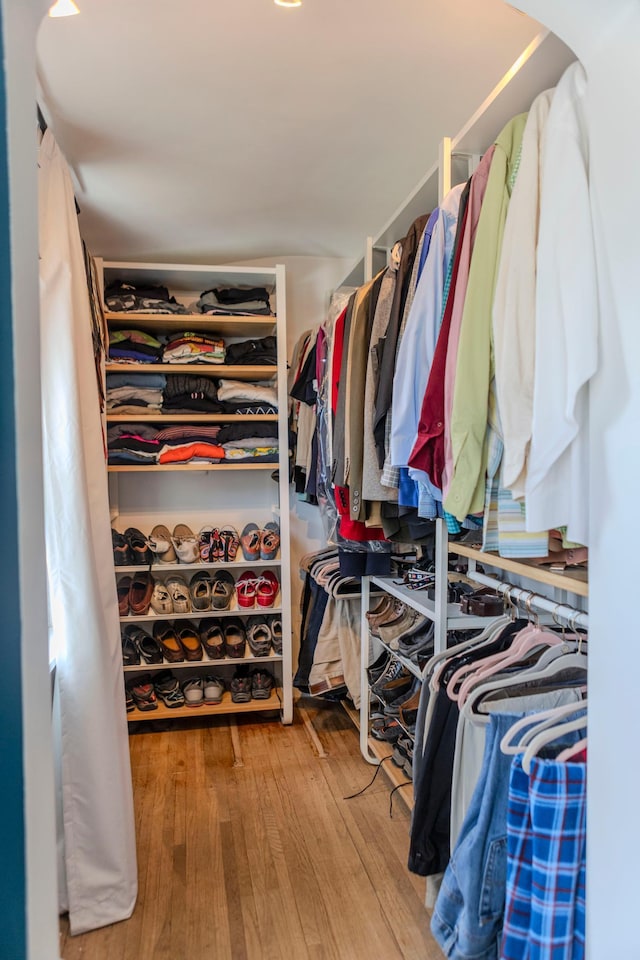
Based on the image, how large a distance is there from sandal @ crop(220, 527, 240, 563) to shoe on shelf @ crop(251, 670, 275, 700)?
1.96 feet

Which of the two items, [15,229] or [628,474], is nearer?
[15,229]

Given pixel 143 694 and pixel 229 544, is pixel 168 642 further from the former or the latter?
pixel 229 544

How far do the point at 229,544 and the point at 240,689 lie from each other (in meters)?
0.69

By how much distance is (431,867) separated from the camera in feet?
4.40

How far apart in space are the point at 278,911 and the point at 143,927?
37cm

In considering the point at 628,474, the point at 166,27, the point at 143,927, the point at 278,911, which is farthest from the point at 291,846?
the point at 166,27

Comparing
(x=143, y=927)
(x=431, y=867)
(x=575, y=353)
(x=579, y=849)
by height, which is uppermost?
(x=575, y=353)

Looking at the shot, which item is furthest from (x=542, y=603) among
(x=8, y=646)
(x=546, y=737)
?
(x=8, y=646)

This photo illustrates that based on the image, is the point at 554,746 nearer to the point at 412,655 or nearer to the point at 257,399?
the point at 412,655

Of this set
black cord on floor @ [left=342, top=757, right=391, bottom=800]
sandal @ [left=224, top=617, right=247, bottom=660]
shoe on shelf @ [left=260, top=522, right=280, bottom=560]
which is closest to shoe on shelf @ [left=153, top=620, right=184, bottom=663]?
sandal @ [left=224, top=617, right=247, bottom=660]

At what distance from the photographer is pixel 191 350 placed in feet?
9.07

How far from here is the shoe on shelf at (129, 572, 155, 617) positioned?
2705mm

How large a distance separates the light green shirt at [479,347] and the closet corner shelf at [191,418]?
1.76m

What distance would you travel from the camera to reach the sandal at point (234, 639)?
2.81 m
